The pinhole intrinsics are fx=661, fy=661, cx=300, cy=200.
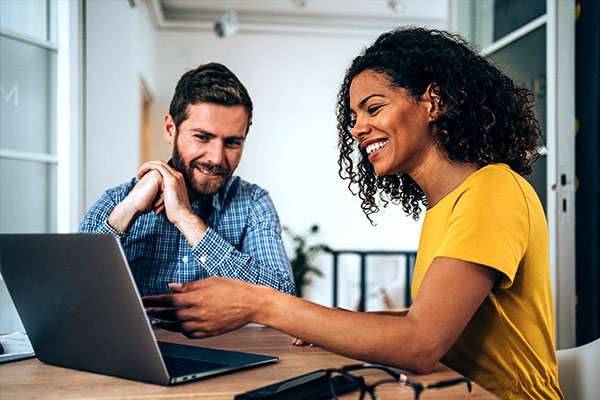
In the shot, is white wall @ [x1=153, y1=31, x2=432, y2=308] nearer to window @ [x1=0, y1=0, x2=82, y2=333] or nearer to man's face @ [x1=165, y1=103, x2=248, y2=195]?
window @ [x1=0, y1=0, x2=82, y2=333]

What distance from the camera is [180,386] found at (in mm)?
938

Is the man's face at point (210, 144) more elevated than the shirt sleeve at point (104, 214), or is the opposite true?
the man's face at point (210, 144)

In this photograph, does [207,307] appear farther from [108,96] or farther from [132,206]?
[108,96]

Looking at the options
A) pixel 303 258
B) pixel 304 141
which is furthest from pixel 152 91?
pixel 303 258

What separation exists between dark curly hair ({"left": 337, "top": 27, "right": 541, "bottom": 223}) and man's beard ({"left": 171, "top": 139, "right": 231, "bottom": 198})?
638 millimetres

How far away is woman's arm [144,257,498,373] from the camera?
101 centimetres

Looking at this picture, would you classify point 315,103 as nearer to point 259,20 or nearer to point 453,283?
point 259,20

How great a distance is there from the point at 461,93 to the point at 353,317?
1.76ft

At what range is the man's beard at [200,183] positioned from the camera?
194cm

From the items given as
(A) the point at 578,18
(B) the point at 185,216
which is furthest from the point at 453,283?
(A) the point at 578,18

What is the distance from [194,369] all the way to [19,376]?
279mm

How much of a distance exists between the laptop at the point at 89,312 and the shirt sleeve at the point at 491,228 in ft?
1.23

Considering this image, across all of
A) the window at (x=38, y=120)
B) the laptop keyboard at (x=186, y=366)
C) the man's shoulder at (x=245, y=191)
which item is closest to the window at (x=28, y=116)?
the window at (x=38, y=120)

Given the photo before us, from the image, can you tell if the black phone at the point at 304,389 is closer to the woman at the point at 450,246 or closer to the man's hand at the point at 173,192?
the woman at the point at 450,246
